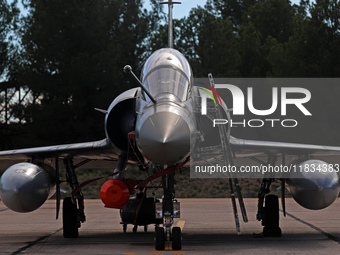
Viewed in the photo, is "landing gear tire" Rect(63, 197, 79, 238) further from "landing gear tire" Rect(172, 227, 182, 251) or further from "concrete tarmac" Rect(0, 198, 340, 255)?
"landing gear tire" Rect(172, 227, 182, 251)

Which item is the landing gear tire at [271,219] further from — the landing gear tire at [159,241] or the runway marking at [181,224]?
the landing gear tire at [159,241]

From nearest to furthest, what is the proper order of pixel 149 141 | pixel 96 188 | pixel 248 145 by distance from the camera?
pixel 149 141 < pixel 248 145 < pixel 96 188

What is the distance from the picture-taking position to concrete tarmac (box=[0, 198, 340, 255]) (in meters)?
10.3

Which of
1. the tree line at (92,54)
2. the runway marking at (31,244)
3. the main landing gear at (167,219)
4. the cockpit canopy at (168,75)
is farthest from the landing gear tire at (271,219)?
the tree line at (92,54)

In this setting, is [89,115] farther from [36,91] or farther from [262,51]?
[262,51]

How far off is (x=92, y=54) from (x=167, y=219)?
28344 millimetres

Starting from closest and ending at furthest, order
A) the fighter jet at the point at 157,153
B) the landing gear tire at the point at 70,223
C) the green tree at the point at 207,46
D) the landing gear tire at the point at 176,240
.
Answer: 1. the fighter jet at the point at 157,153
2. the landing gear tire at the point at 176,240
3. the landing gear tire at the point at 70,223
4. the green tree at the point at 207,46

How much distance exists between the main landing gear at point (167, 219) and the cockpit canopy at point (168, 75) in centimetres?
122

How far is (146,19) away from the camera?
40.8 m

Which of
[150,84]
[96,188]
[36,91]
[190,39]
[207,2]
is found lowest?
[96,188]

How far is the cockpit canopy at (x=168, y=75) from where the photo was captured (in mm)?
9656

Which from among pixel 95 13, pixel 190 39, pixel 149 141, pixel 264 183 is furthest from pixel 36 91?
pixel 149 141

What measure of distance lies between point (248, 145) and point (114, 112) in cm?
247

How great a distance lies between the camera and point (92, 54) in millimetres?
37188
